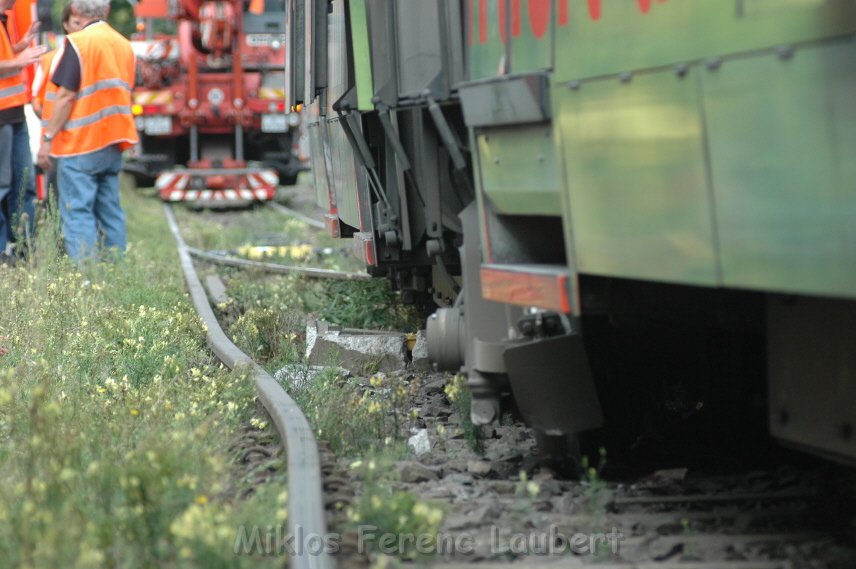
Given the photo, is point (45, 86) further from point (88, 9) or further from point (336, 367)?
point (336, 367)

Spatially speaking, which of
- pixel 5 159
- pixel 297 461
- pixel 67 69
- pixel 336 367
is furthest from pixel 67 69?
pixel 297 461

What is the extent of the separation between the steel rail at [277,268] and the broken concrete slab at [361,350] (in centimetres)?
275

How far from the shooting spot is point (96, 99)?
33.9 feet

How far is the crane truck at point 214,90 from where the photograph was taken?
19672 mm

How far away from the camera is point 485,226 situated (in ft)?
15.2

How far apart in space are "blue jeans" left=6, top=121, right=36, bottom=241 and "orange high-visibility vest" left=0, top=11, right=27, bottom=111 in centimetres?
27

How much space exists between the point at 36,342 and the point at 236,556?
377 cm

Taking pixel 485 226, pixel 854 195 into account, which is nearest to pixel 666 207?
pixel 854 195

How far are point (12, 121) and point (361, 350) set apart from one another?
14.3 ft

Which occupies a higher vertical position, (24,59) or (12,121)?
(24,59)

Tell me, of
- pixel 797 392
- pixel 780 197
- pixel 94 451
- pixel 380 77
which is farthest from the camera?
pixel 380 77

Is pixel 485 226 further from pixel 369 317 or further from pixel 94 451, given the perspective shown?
pixel 369 317

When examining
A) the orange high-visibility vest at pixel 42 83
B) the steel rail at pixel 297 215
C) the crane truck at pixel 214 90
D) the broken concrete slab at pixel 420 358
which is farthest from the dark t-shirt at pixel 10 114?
the crane truck at pixel 214 90

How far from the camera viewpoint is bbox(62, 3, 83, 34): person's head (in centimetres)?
1054
